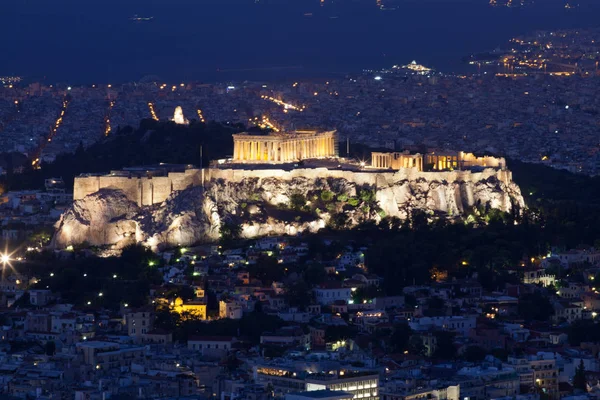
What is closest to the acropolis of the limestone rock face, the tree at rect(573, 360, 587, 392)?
the limestone rock face

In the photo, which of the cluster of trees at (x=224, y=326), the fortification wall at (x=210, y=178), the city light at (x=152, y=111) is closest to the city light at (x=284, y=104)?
the city light at (x=152, y=111)

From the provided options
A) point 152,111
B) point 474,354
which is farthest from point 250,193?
point 152,111

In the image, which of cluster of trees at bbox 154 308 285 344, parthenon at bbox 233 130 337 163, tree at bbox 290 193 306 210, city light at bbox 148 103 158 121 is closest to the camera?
cluster of trees at bbox 154 308 285 344

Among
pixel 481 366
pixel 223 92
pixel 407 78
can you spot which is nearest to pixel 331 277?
pixel 481 366

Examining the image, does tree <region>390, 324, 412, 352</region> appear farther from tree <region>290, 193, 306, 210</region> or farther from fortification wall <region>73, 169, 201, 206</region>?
fortification wall <region>73, 169, 201, 206</region>

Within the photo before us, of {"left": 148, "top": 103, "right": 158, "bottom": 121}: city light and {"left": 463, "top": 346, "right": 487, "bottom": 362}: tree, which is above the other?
{"left": 148, "top": 103, "right": 158, "bottom": 121}: city light

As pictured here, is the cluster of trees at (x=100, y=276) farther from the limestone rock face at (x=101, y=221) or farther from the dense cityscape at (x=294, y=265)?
the limestone rock face at (x=101, y=221)

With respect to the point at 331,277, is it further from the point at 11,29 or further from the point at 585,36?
the point at 11,29
